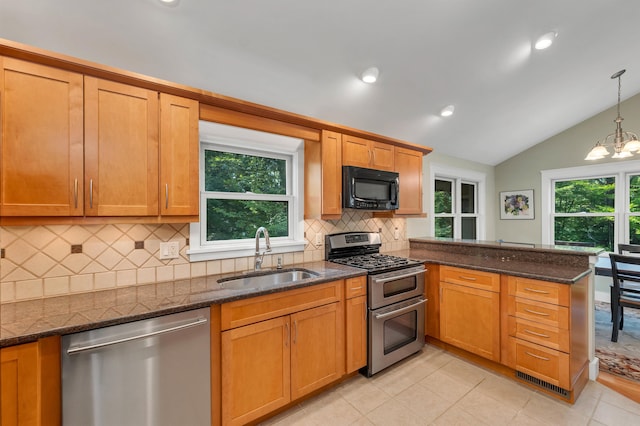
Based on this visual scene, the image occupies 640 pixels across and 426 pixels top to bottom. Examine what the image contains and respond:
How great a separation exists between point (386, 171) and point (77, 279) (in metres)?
2.64

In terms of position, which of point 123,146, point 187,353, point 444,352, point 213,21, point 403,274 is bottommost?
point 444,352

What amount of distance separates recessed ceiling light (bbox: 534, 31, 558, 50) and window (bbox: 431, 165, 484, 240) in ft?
5.90

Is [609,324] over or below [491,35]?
below

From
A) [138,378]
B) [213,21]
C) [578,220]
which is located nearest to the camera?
[138,378]

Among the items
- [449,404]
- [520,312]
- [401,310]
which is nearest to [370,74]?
[401,310]

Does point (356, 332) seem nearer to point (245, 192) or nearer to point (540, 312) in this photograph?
point (540, 312)

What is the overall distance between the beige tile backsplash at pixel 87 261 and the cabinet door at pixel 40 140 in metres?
0.35

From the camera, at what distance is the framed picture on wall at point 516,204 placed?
493cm

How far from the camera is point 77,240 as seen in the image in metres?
1.67

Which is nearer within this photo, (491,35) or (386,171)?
(491,35)

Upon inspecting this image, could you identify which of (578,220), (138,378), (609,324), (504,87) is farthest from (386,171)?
(578,220)

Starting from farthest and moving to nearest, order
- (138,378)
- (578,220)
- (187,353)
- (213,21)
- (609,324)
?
1. (578,220)
2. (609,324)
3. (213,21)
4. (187,353)
5. (138,378)

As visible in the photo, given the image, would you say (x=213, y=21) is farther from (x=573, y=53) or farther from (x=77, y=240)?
(x=573, y=53)

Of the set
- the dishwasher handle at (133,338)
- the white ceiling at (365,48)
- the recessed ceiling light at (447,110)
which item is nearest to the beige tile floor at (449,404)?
the dishwasher handle at (133,338)
